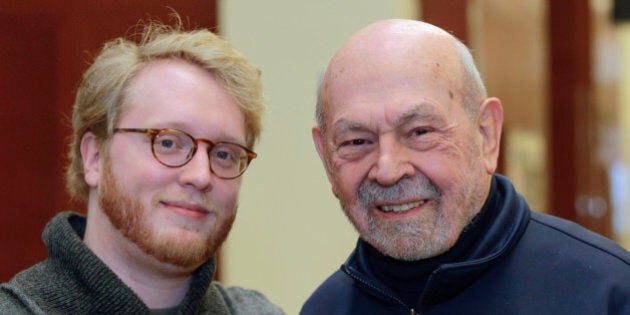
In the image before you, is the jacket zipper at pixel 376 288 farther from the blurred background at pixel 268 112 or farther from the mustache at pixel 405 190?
the blurred background at pixel 268 112

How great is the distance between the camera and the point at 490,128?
6.42 ft

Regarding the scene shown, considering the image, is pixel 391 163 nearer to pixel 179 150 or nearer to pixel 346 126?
pixel 346 126

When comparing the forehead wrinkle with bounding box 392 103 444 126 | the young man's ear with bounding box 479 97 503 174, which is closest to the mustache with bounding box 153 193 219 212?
the forehead wrinkle with bounding box 392 103 444 126

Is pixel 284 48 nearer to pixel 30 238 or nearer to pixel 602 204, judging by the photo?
pixel 30 238

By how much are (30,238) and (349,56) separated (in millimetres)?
1402

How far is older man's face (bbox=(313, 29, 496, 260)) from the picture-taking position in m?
1.82

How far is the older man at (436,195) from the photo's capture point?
1812mm

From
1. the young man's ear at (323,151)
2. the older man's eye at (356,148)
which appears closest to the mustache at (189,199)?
the young man's ear at (323,151)

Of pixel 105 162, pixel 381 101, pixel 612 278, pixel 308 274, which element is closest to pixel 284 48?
pixel 308 274

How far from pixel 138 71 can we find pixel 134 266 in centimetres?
48

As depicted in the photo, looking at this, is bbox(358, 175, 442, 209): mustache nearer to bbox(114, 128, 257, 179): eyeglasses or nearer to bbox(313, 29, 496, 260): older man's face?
bbox(313, 29, 496, 260): older man's face

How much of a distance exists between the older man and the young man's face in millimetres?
331

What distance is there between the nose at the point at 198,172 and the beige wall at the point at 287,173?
0.80 m

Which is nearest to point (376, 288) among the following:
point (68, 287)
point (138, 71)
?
point (68, 287)
